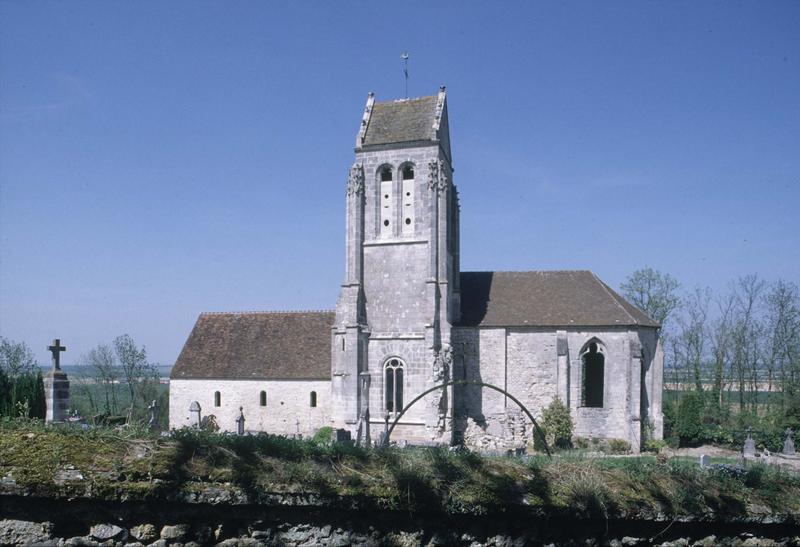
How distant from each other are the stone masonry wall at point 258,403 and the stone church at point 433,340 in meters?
0.07

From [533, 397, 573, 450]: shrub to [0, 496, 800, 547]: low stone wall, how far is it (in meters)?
20.0

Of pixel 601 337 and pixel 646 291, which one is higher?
pixel 646 291

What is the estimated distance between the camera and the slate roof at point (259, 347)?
3048cm

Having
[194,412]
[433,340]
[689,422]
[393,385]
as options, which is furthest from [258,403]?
[689,422]

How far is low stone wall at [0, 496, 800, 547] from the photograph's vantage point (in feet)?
20.4

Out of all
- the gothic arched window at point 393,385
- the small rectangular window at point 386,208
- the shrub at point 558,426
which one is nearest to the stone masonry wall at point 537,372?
the shrub at point 558,426

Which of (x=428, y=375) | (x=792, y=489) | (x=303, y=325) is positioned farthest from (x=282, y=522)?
(x=303, y=325)

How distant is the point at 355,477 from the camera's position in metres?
6.60

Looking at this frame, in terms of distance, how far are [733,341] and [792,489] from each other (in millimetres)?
34771

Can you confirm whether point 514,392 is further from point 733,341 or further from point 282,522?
point 282,522

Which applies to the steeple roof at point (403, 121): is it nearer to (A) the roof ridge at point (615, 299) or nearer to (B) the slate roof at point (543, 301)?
(B) the slate roof at point (543, 301)

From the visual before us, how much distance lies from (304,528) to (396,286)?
21532mm

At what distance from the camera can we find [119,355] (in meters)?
42.4

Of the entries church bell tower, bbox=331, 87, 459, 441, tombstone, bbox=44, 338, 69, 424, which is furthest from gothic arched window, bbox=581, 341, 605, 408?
tombstone, bbox=44, 338, 69, 424
